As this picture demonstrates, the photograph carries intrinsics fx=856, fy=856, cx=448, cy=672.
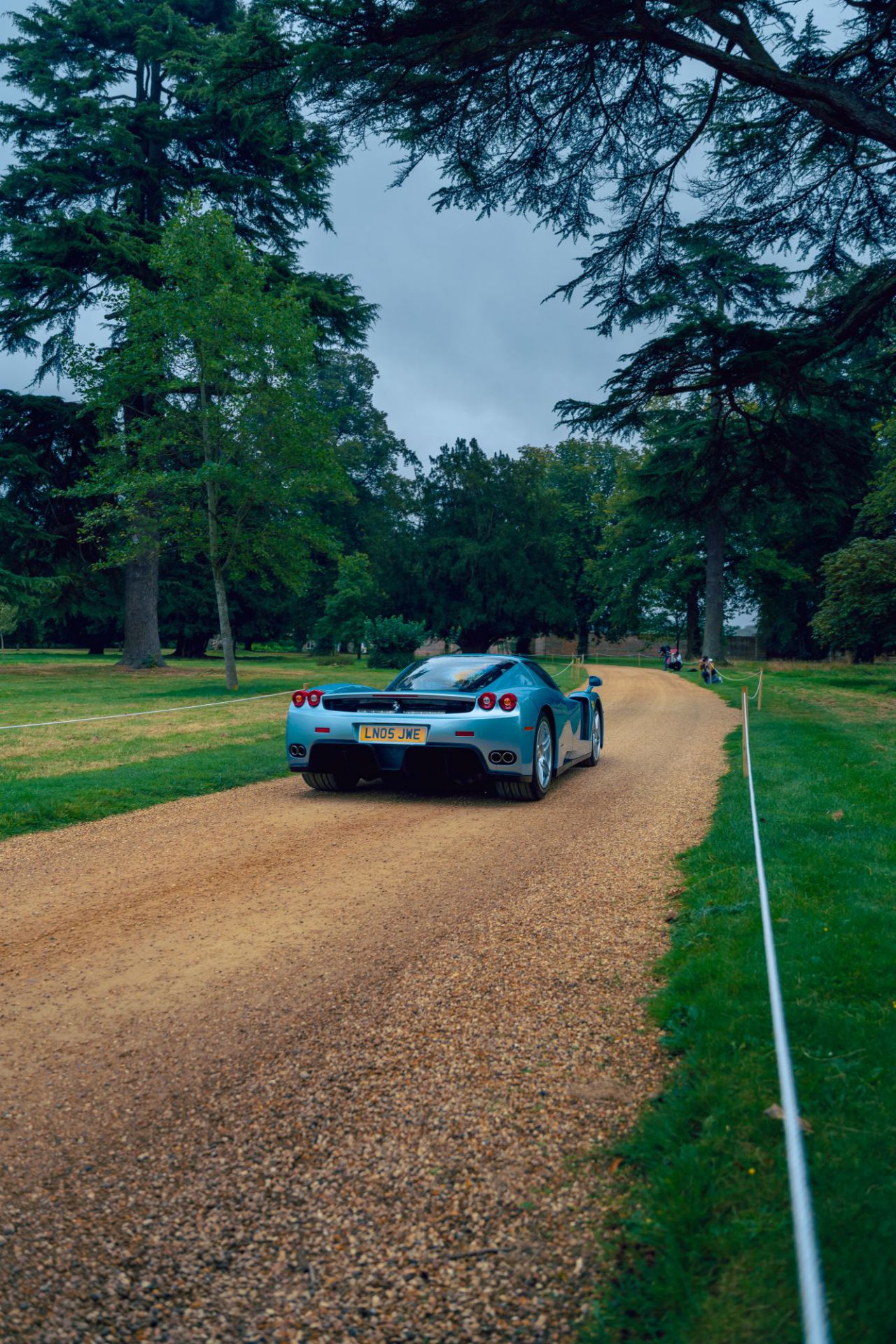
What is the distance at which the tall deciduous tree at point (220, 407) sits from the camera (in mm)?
21047

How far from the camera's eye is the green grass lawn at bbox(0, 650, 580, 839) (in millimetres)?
7656

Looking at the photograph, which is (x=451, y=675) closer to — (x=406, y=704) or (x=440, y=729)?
(x=406, y=704)

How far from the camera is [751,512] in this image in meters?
11.5

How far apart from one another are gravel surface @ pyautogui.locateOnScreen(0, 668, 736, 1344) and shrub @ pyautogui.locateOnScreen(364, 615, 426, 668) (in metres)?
26.9

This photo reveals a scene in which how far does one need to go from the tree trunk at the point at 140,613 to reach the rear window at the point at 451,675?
72.4 ft

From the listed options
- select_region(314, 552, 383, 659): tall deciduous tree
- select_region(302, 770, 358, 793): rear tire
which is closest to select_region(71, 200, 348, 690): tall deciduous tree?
select_region(302, 770, 358, 793): rear tire

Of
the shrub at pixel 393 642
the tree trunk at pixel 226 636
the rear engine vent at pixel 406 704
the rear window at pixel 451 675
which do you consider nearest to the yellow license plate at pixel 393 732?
the rear engine vent at pixel 406 704

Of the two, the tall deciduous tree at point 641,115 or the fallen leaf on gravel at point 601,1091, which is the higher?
the tall deciduous tree at point 641,115

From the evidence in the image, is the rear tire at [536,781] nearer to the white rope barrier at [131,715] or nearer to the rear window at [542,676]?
the rear window at [542,676]

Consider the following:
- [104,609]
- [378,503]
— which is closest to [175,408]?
[104,609]

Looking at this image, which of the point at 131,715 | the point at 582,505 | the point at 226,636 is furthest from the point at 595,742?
the point at 582,505

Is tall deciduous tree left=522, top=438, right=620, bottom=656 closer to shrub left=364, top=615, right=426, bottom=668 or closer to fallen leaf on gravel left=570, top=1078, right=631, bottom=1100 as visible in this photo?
shrub left=364, top=615, right=426, bottom=668

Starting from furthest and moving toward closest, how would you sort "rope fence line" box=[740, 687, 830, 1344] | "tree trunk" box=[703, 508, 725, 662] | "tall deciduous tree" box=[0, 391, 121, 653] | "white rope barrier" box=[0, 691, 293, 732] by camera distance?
"tree trunk" box=[703, 508, 725, 662] → "tall deciduous tree" box=[0, 391, 121, 653] → "white rope barrier" box=[0, 691, 293, 732] → "rope fence line" box=[740, 687, 830, 1344]

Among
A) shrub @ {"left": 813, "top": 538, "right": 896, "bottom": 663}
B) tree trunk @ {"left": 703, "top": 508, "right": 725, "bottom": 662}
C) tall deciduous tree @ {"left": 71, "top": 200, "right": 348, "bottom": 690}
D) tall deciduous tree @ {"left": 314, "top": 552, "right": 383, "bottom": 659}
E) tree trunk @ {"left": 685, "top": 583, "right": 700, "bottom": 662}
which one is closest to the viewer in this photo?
tall deciduous tree @ {"left": 71, "top": 200, "right": 348, "bottom": 690}
